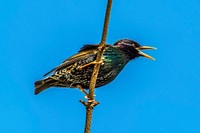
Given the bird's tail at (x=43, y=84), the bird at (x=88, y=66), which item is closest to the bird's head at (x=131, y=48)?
the bird at (x=88, y=66)

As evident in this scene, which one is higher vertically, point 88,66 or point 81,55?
point 81,55

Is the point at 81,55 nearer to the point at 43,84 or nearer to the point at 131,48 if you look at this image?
the point at 43,84

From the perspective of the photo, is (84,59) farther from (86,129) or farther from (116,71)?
(86,129)

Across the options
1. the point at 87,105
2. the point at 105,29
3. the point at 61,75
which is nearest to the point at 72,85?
the point at 61,75

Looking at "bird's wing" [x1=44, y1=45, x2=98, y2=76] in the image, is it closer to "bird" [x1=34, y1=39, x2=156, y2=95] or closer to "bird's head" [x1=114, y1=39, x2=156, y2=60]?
"bird" [x1=34, y1=39, x2=156, y2=95]

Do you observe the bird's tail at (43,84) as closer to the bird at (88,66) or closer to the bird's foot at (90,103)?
the bird at (88,66)

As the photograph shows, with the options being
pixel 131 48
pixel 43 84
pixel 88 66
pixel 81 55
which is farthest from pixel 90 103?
pixel 131 48

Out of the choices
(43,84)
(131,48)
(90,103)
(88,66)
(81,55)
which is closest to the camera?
(90,103)

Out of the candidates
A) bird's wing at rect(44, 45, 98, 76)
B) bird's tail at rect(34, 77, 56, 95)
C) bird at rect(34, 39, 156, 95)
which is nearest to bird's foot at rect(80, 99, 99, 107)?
bird at rect(34, 39, 156, 95)
